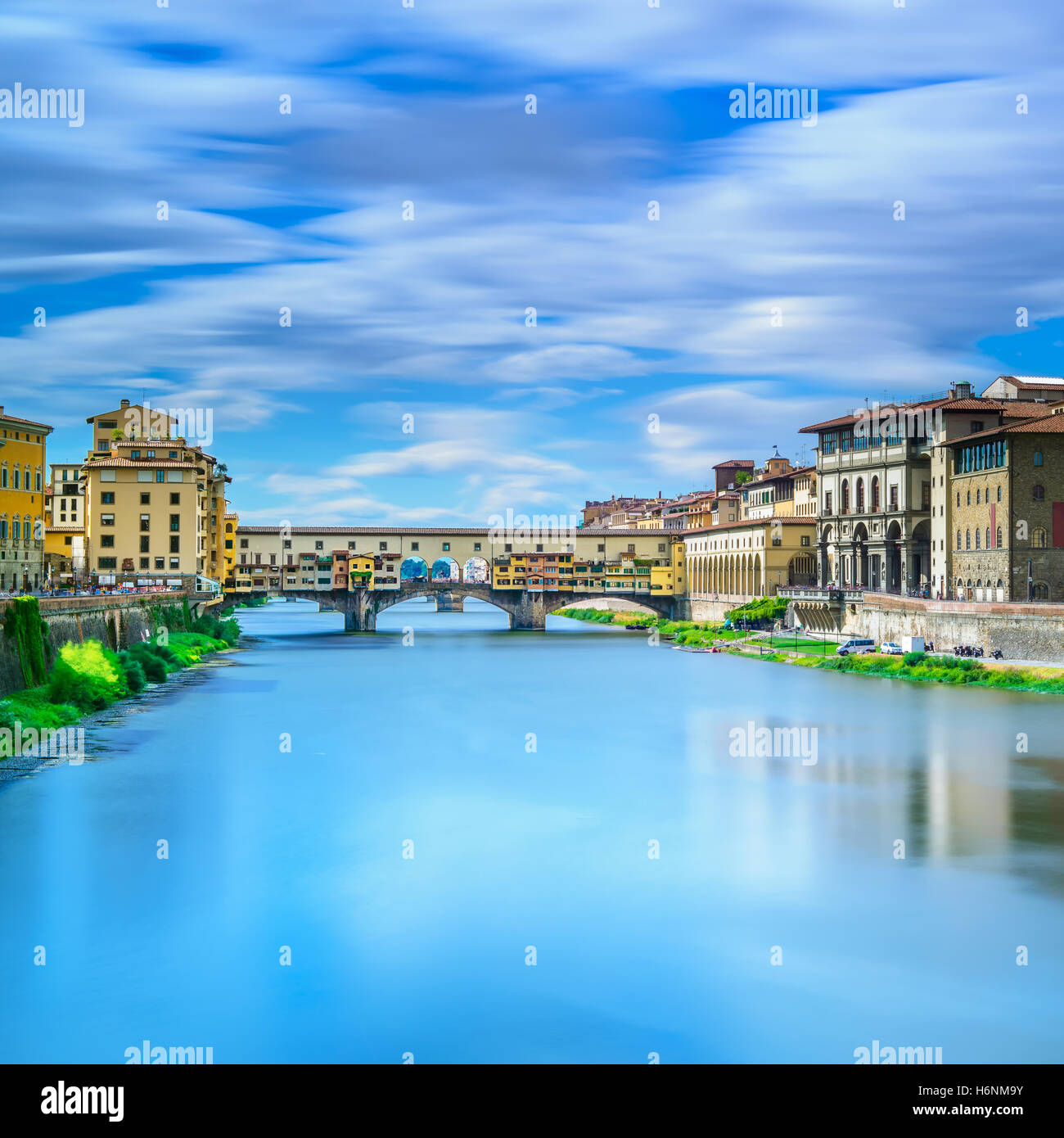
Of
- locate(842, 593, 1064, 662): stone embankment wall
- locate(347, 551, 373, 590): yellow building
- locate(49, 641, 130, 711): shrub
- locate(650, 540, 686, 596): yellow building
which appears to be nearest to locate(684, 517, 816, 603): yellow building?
locate(650, 540, 686, 596): yellow building

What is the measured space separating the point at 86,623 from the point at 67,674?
4.85m

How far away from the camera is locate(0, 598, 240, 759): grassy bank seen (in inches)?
1176

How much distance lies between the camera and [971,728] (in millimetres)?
32156

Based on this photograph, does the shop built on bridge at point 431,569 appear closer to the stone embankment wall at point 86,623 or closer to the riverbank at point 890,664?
the riverbank at point 890,664

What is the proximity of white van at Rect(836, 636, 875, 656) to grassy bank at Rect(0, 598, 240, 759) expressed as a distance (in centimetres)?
2706

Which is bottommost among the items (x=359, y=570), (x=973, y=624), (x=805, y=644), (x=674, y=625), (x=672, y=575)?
(x=805, y=644)

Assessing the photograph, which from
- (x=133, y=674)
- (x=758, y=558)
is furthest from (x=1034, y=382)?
(x=133, y=674)

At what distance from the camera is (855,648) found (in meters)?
51.8

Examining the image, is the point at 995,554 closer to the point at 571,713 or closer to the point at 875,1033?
the point at 571,713

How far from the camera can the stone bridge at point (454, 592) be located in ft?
265

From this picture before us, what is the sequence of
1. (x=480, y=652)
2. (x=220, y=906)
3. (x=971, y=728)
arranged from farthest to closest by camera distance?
1. (x=480, y=652)
2. (x=971, y=728)
3. (x=220, y=906)

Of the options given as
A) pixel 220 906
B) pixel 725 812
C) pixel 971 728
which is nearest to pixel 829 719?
pixel 971 728

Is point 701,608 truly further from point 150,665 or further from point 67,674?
point 67,674

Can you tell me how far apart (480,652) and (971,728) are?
32.9 meters
